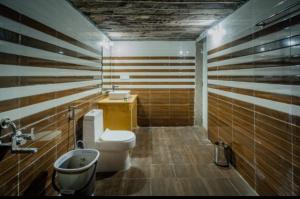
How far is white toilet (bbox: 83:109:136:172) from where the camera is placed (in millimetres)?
2803

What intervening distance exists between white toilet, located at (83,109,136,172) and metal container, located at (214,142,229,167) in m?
1.30

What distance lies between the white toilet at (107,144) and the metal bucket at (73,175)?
18.1 inches

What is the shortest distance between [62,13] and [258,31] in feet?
7.18

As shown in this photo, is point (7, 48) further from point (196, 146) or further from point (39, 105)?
point (196, 146)

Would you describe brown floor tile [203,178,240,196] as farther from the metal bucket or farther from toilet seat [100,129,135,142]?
the metal bucket

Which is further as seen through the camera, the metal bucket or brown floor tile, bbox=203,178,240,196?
brown floor tile, bbox=203,178,240,196

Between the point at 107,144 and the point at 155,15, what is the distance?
2003mm

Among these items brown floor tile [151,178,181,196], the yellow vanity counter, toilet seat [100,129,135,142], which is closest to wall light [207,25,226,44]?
the yellow vanity counter

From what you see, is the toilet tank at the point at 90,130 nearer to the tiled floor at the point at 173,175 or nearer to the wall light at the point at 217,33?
the tiled floor at the point at 173,175

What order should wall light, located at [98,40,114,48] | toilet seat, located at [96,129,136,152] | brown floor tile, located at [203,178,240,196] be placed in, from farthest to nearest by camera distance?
wall light, located at [98,40,114,48] → toilet seat, located at [96,129,136,152] → brown floor tile, located at [203,178,240,196]

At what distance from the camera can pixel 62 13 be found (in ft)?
7.84

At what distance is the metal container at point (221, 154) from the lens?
3.11m

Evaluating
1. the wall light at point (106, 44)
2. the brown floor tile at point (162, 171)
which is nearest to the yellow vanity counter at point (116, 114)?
the brown floor tile at point (162, 171)

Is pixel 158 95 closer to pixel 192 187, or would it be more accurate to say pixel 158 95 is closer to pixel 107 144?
pixel 107 144
